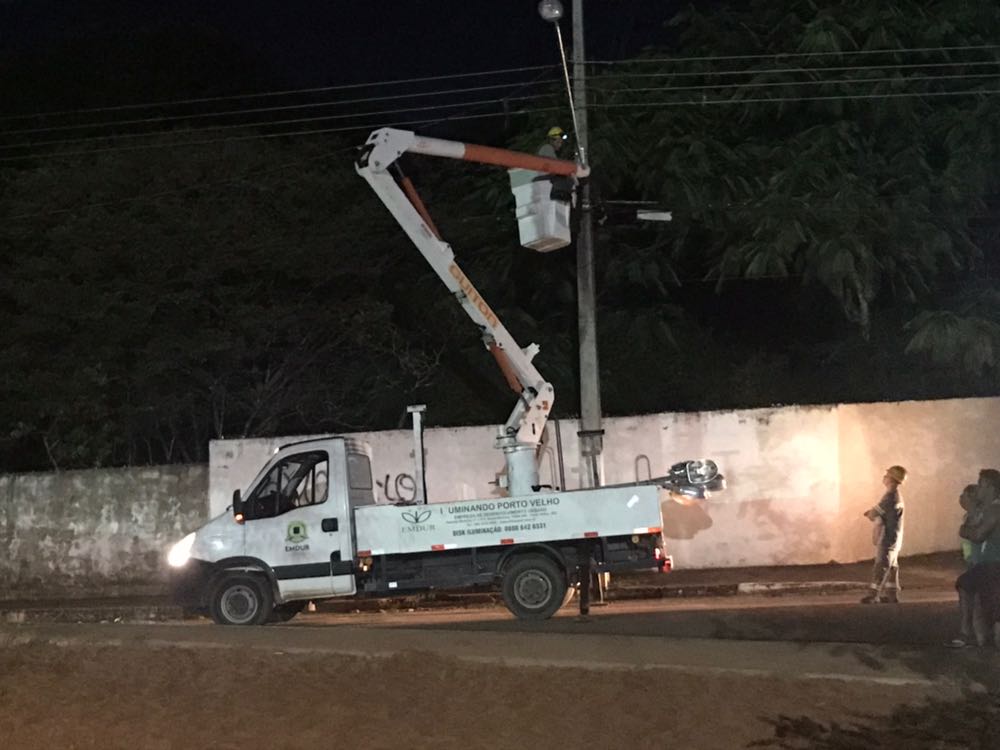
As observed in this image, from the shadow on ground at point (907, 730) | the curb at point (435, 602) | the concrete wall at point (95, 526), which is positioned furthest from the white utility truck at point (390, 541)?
the concrete wall at point (95, 526)

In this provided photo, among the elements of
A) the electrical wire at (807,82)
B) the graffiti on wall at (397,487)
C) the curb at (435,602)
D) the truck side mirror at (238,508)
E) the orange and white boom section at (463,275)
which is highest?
the electrical wire at (807,82)

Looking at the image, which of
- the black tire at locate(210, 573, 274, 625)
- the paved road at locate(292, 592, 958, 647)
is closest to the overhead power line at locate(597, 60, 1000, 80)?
the paved road at locate(292, 592, 958, 647)

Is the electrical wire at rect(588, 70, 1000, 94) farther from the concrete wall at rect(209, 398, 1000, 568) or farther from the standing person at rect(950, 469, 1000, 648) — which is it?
the standing person at rect(950, 469, 1000, 648)

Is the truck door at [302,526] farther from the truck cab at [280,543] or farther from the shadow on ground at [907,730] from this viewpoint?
the shadow on ground at [907,730]

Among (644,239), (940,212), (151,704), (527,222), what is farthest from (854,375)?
(151,704)

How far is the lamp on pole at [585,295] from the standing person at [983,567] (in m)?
5.91

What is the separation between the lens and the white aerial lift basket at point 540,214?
13.1 meters

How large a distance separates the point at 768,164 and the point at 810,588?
763cm

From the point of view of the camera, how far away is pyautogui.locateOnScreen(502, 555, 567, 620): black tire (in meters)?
11.5

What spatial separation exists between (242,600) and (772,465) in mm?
7798

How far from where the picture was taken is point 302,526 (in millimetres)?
11609

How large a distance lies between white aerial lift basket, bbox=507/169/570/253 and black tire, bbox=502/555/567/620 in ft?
12.6

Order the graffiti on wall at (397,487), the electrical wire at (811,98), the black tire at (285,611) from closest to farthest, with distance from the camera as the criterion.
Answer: the black tire at (285,611)
the graffiti on wall at (397,487)
the electrical wire at (811,98)

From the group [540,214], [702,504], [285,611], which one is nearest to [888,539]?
[702,504]
